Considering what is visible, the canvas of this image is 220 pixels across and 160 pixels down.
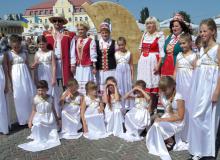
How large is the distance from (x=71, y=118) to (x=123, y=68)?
1.57m

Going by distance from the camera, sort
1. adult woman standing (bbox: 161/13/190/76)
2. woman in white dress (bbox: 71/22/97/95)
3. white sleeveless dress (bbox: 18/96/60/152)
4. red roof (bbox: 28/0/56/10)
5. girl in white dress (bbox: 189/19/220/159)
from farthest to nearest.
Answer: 1. red roof (bbox: 28/0/56/10)
2. woman in white dress (bbox: 71/22/97/95)
3. adult woman standing (bbox: 161/13/190/76)
4. white sleeveless dress (bbox: 18/96/60/152)
5. girl in white dress (bbox: 189/19/220/159)

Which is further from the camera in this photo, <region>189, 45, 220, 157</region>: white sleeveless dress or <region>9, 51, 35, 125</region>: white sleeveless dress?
<region>9, 51, 35, 125</region>: white sleeveless dress

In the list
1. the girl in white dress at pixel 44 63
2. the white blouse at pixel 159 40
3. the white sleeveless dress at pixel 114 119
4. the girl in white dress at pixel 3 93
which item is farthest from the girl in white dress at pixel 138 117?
the girl in white dress at pixel 3 93

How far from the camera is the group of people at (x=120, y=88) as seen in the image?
464 cm

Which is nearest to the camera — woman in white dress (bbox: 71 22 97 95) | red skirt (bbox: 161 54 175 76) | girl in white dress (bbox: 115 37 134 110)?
red skirt (bbox: 161 54 175 76)

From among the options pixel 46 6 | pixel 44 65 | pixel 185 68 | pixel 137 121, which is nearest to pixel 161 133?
pixel 137 121

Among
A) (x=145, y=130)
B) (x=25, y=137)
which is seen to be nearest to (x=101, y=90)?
(x=145, y=130)

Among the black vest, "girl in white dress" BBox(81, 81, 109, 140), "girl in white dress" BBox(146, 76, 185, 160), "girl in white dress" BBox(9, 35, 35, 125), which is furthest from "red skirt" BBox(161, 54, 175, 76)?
"girl in white dress" BBox(9, 35, 35, 125)

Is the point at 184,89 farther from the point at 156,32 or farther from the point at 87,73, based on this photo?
the point at 87,73

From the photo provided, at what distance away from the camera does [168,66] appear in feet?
19.8

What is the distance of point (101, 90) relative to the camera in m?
6.87

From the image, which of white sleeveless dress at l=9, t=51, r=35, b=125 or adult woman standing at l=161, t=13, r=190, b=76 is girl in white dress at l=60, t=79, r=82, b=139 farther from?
adult woman standing at l=161, t=13, r=190, b=76

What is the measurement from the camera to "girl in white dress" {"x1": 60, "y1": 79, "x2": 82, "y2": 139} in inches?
238

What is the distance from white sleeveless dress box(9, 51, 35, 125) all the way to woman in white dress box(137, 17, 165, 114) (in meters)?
2.27
